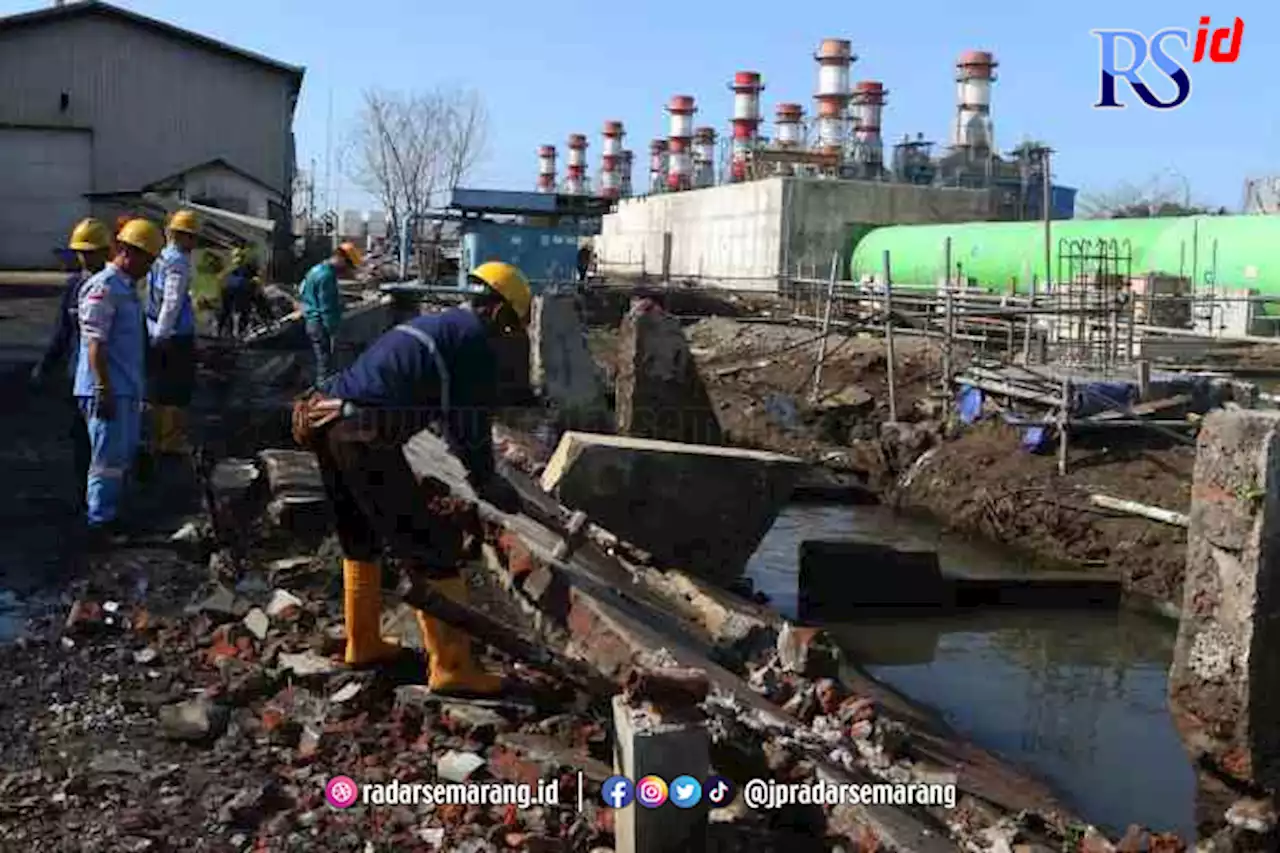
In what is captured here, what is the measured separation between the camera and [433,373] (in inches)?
208

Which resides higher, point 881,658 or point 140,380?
point 140,380

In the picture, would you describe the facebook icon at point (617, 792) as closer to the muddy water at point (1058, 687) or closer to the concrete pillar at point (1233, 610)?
the concrete pillar at point (1233, 610)

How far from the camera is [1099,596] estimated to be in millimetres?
9672

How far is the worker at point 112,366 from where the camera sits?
7242 mm

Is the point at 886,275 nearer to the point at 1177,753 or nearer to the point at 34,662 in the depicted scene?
the point at 1177,753

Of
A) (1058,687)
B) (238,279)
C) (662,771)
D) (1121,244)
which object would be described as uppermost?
(1121,244)

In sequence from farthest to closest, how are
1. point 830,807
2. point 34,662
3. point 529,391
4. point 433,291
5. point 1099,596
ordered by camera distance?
point 433,291, point 529,391, point 1099,596, point 34,662, point 830,807

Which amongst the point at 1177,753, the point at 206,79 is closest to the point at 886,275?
the point at 1177,753

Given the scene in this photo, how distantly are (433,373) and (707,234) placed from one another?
121ft

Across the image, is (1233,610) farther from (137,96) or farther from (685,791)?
(137,96)

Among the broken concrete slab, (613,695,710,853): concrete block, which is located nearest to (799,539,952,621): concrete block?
the broken concrete slab

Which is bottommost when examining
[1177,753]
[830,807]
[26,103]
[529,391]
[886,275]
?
[1177,753]

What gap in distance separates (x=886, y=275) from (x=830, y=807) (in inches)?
485

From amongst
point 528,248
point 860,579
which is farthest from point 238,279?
point 860,579
